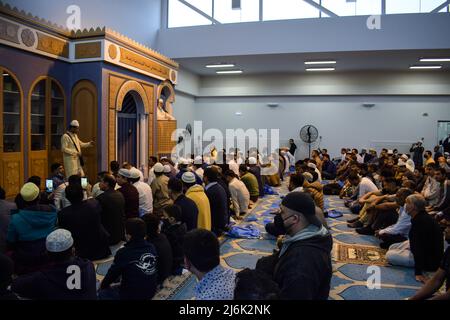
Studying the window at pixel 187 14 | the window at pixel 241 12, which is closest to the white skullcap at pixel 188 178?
the window at pixel 241 12

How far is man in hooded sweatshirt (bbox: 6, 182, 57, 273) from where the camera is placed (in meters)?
3.00

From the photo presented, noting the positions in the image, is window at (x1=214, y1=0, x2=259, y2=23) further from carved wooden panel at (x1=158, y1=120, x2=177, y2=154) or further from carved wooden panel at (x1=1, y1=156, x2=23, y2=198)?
carved wooden panel at (x1=1, y1=156, x2=23, y2=198)

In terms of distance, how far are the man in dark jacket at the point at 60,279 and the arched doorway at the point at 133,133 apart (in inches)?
264

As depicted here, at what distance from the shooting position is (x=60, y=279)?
200 centimetres

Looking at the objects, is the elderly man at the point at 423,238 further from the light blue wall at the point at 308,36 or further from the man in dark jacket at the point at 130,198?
the light blue wall at the point at 308,36

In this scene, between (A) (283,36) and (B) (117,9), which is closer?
(B) (117,9)

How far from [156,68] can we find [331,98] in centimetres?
741

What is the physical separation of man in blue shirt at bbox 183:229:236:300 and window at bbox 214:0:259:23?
10702 millimetres

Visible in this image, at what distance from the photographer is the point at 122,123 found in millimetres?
8461

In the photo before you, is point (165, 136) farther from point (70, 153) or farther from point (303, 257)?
point (303, 257)

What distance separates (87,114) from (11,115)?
1.37 meters
